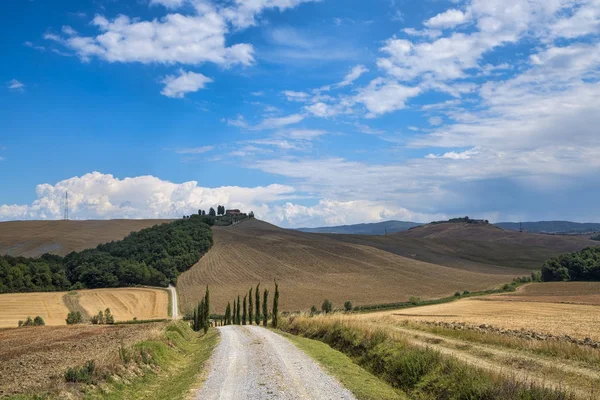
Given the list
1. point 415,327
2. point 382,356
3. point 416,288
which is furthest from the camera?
point 416,288

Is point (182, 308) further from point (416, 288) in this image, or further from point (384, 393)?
point (384, 393)

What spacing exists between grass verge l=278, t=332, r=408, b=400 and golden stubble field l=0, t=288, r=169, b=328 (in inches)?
2656

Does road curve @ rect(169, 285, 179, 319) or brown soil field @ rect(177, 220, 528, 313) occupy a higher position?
brown soil field @ rect(177, 220, 528, 313)

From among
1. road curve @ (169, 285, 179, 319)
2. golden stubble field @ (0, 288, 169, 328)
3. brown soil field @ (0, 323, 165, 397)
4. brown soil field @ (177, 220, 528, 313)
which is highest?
brown soil field @ (0, 323, 165, 397)

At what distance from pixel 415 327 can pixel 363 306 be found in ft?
186

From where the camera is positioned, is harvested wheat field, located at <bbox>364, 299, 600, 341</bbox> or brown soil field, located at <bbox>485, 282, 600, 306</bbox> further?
brown soil field, located at <bbox>485, 282, 600, 306</bbox>

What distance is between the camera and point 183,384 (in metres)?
16.4

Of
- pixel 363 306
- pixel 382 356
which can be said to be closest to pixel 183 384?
pixel 382 356

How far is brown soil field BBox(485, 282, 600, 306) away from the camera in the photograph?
7181cm

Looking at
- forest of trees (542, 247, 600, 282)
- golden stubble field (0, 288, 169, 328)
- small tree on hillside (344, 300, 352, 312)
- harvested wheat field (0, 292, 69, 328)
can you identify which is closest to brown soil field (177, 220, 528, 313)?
small tree on hillside (344, 300, 352, 312)

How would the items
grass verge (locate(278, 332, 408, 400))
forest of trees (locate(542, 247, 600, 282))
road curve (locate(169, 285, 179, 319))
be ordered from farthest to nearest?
forest of trees (locate(542, 247, 600, 282)) → road curve (locate(169, 285, 179, 319)) → grass verge (locate(278, 332, 408, 400))

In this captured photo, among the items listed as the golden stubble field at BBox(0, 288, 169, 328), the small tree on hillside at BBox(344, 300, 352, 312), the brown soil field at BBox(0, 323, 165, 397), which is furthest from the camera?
the small tree on hillside at BBox(344, 300, 352, 312)

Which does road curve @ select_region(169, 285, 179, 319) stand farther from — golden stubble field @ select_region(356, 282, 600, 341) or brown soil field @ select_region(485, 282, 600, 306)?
brown soil field @ select_region(485, 282, 600, 306)

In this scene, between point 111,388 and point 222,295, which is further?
point 222,295
